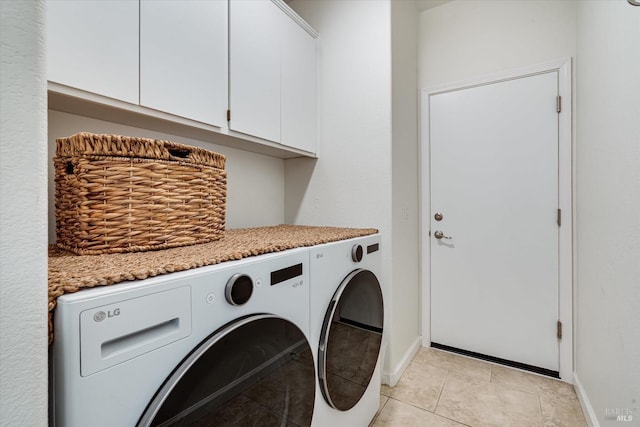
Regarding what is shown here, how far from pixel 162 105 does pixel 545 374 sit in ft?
8.83

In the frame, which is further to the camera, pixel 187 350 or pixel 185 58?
pixel 185 58

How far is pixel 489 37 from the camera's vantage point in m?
2.10

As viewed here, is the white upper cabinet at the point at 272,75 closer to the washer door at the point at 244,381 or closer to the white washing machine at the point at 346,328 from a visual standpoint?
the white washing machine at the point at 346,328

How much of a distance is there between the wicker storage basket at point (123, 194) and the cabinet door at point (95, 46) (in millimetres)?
255

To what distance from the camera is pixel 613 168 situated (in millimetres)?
1223

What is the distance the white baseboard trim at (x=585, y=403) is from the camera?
4.59 ft

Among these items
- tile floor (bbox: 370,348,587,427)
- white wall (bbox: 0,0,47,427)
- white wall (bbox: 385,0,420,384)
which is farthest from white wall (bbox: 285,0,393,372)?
white wall (bbox: 0,0,47,427)

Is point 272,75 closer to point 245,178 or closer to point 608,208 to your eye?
point 245,178

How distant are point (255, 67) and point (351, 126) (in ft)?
2.28

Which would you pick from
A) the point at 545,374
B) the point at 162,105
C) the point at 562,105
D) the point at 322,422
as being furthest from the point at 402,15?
the point at 545,374

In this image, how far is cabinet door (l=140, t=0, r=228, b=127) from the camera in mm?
1051

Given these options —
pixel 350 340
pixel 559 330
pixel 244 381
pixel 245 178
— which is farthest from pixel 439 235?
pixel 244 381

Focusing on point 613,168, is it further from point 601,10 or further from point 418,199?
point 418,199

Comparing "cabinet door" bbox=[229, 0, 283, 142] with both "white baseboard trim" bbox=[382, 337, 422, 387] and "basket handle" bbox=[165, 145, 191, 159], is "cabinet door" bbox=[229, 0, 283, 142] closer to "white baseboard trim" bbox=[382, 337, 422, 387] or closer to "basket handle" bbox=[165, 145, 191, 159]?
"basket handle" bbox=[165, 145, 191, 159]
